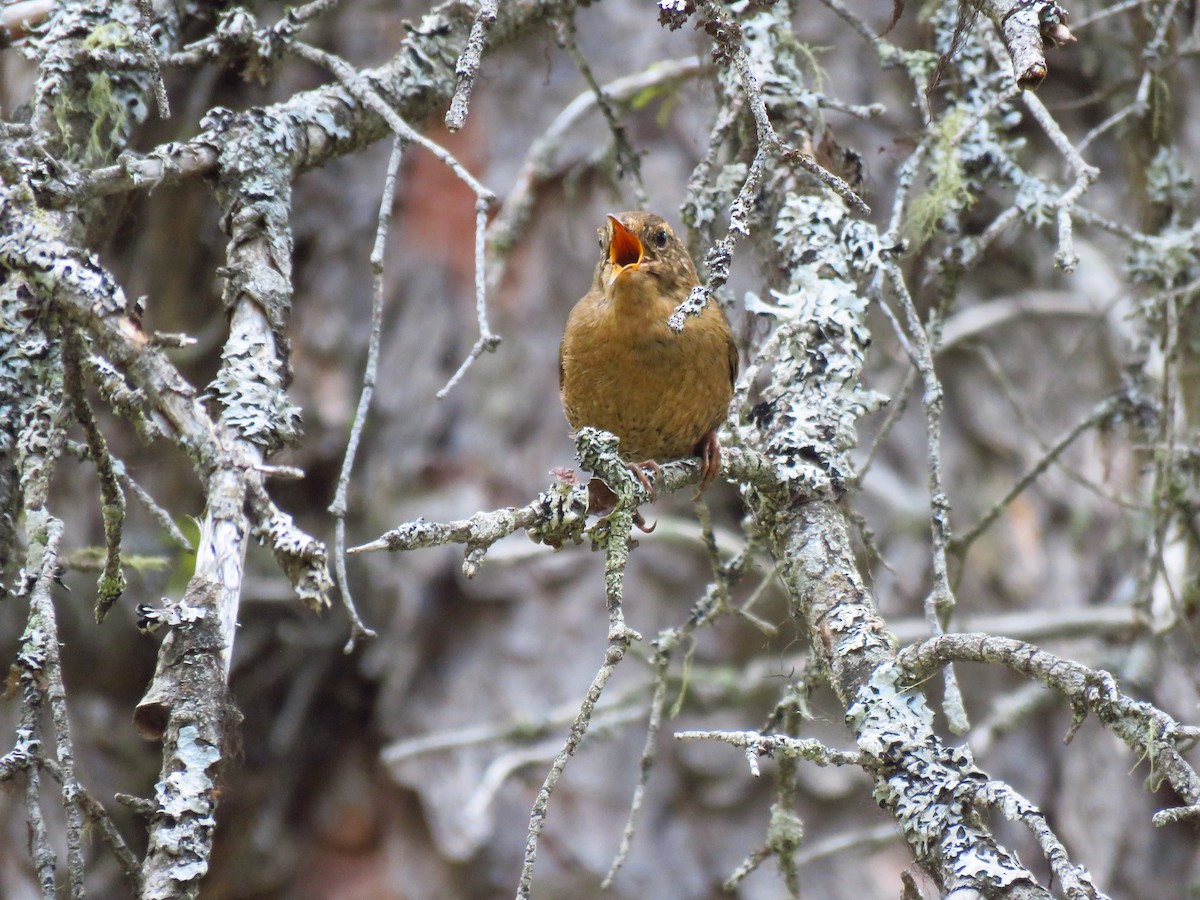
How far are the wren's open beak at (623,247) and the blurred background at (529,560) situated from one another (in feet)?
4.19

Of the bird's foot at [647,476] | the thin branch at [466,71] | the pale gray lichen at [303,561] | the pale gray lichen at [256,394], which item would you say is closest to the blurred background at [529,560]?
the bird's foot at [647,476]

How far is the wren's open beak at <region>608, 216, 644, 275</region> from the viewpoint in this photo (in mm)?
3287

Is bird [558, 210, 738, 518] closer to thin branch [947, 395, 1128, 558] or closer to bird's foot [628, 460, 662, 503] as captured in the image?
bird's foot [628, 460, 662, 503]

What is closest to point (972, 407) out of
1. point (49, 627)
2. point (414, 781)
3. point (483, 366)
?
point (483, 366)

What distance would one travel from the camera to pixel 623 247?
335cm

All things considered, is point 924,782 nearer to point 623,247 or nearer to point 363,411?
point 363,411

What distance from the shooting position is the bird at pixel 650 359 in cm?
306

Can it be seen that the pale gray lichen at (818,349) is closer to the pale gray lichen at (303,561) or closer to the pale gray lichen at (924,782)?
the pale gray lichen at (924,782)

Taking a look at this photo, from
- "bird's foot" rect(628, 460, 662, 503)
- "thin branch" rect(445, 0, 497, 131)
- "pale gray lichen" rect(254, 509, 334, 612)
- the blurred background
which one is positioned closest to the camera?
"pale gray lichen" rect(254, 509, 334, 612)

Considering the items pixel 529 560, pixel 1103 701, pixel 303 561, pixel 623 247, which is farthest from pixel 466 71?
pixel 529 560

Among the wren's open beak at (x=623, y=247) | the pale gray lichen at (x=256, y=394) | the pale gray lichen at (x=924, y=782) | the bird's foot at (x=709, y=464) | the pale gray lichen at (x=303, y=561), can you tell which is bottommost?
the pale gray lichen at (x=924, y=782)

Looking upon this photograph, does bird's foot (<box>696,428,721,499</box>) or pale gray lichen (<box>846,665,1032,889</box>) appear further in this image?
bird's foot (<box>696,428,721,499</box>)

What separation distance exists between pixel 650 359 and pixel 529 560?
171 cm

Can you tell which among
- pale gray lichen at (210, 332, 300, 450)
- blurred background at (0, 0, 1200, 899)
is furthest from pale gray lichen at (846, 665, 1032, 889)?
blurred background at (0, 0, 1200, 899)
